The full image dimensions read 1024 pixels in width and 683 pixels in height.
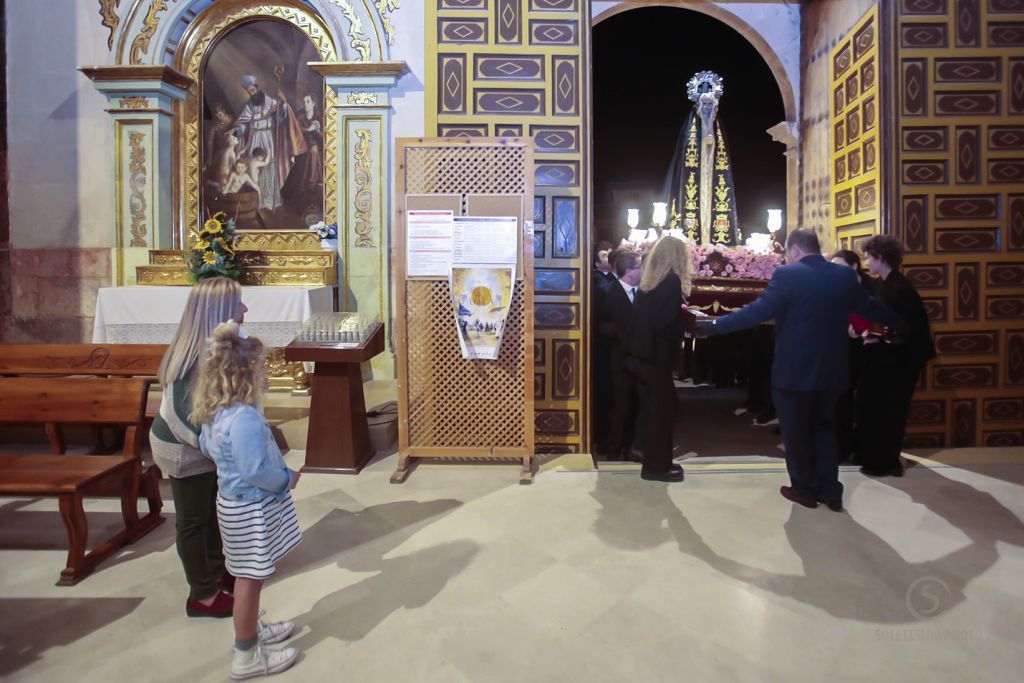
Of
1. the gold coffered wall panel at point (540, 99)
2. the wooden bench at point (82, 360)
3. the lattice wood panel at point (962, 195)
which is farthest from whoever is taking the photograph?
the lattice wood panel at point (962, 195)

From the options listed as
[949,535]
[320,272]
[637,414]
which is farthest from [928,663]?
[320,272]

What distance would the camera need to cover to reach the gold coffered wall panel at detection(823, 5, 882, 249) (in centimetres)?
494

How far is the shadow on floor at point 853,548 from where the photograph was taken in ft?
8.57

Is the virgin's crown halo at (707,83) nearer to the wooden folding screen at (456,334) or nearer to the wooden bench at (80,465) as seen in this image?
the wooden folding screen at (456,334)

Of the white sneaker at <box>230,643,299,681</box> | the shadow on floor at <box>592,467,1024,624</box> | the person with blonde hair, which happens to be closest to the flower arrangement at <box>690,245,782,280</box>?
the shadow on floor at <box>592,467,1024,624</box>

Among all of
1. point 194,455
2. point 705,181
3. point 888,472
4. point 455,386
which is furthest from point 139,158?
point 888,472

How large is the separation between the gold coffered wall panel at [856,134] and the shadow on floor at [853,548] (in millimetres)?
2172

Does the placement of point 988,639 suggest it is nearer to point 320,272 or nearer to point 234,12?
point 320,272

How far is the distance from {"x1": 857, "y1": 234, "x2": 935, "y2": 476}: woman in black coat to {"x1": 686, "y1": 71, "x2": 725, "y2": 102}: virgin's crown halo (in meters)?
4.02

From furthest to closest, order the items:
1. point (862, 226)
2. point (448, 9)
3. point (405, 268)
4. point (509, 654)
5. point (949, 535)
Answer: point (862, 226) → point (448, 9) → point (405, 268) → point (949, 535) → point (509, 654)

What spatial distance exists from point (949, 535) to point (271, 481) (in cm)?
312

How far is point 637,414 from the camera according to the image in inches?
187

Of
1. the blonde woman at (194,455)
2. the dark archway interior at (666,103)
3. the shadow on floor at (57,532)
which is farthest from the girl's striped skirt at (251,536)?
the dark archway interior at (666,103)

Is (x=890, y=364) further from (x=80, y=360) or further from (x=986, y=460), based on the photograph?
(x=80, y=360)
